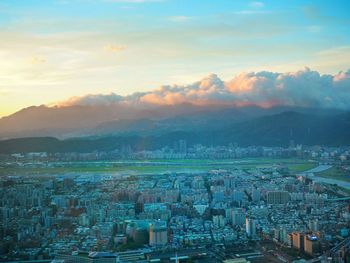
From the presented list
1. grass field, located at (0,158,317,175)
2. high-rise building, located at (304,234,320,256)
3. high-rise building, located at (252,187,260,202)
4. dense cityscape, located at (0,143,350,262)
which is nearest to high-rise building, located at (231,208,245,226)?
dense cityscape, located at (0,143,350,262)

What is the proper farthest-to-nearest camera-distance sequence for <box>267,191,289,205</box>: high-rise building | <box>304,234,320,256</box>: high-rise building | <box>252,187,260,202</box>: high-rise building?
<box>252,187,260,202</box>: high-rise building
<box>267,191,289,205</box>: high-rise building
<box>304,234,320,256</box>: high-rise building

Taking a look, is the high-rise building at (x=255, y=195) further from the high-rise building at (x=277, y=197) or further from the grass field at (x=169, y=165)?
the grass field at (x=169, y=165)

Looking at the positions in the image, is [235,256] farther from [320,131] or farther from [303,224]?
[320,131]

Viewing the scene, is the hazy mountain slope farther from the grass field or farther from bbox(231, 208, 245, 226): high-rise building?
bbox(231, 208, 245, 226): high-rise building

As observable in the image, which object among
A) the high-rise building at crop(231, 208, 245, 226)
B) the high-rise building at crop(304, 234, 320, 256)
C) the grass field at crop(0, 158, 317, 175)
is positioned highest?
the grass field at crop(0, 158, 317, 175)

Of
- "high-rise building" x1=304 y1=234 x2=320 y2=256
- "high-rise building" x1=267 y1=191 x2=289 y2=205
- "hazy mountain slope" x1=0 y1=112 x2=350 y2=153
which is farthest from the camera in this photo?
"hazy mountain slope" x1=0 y1=112 x2=350 y2=153

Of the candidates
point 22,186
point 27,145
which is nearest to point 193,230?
point 22,186

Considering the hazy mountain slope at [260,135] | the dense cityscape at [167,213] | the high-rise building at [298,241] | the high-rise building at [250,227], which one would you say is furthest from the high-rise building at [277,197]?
the hazy mountain slope at [260,135]

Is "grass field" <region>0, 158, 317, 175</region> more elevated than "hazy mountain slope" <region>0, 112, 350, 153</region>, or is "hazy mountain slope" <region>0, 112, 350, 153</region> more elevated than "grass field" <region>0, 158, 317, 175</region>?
"hazy mountain slope" <region>0, 112, 350, 153</region>

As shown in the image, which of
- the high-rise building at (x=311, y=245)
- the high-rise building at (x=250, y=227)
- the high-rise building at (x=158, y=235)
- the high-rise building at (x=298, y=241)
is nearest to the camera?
the high-rise building at (x=311, y=245)
